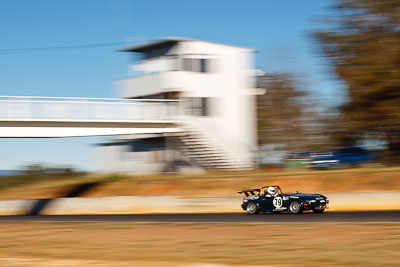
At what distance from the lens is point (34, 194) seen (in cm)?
4056

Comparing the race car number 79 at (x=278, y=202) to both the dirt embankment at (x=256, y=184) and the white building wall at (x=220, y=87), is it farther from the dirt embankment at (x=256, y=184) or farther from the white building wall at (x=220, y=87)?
the white building wall at (x=220, y=87)

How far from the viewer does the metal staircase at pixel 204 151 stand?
43500mm

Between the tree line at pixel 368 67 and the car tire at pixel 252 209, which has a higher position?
the tree line at pixel 368 67

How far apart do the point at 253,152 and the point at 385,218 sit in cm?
2765

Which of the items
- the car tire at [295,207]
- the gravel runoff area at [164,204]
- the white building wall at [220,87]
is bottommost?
the gravel runoff area at [164,204]

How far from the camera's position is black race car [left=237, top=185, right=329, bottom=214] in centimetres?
2303

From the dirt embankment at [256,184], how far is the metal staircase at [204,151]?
803 centimetres

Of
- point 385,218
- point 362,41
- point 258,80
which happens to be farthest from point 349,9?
point 258,80

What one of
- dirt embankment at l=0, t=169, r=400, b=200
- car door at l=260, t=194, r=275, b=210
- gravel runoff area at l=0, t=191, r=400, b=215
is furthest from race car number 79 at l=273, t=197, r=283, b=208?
dirt embankment at l=0, t=169, r=400, b=200

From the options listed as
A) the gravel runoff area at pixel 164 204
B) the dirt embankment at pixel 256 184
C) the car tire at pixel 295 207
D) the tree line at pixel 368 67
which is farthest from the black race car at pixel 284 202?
the tree line at pixel 368 67

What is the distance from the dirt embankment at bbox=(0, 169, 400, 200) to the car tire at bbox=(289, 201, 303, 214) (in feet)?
17.7

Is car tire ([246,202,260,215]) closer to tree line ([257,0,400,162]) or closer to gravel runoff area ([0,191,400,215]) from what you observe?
gravel runoff area ([0,191,400,215])

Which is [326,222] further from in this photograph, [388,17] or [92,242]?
[388,17]

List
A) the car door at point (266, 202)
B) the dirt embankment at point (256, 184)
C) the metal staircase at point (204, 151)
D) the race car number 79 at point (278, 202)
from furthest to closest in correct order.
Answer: the metal staircase at point (204, 151)
the dirt embankment at point (256, 184)
the car door at point (266, 202)
the race car number 79 at point (278, 202)
